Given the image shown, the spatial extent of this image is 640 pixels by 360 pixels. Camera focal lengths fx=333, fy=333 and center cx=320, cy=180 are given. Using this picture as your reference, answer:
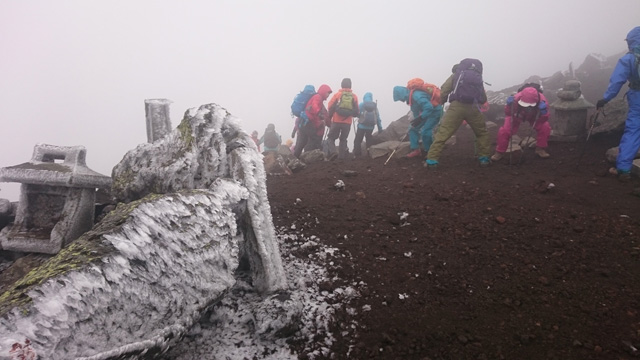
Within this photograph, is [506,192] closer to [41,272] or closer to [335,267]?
[335,267]

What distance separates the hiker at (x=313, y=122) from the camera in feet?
32.4

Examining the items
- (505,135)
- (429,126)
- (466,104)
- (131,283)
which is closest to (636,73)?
(505,135)

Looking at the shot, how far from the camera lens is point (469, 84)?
649cm

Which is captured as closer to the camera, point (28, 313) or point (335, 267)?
point (28, 313)

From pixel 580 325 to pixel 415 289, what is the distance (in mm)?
1188

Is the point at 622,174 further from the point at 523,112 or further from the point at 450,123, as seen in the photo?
the point at 450,123

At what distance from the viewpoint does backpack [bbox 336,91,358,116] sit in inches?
391

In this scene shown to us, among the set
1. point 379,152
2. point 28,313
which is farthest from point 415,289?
point 379,152

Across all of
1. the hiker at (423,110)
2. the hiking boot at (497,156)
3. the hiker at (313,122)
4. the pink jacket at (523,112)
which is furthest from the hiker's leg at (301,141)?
the pink jacket at (523,112)

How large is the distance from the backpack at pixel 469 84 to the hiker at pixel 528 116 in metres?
1.08

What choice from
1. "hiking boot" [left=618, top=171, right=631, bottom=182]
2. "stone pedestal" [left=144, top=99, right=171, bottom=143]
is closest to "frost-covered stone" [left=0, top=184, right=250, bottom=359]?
"stone pedestal" [left=144, top=99, right=171, bottom=143]

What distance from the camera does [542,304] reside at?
2701 millimetres

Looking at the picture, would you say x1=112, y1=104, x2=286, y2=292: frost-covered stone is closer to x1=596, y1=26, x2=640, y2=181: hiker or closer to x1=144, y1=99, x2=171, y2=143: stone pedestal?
x1=144, y1=99, x2=171, y2=143: stone pedestal

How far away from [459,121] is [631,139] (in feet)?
8.74
